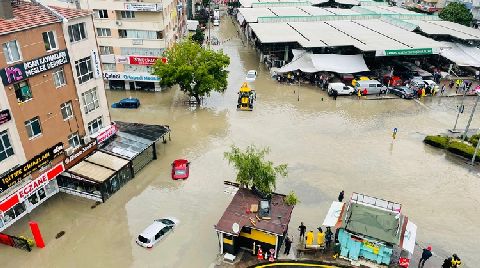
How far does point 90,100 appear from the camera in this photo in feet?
117

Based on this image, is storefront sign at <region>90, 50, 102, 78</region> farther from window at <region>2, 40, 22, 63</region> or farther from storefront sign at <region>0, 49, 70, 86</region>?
window at <region>2, 40, 22, 63</region>

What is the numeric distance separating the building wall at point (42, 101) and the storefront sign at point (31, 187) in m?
1.89

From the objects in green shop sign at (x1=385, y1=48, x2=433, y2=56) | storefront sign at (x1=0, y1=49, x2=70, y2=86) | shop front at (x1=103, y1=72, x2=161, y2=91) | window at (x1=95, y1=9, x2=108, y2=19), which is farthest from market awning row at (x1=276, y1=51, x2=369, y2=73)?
storefront sign at (x1=0, y1=49, x2=70, y2=86)

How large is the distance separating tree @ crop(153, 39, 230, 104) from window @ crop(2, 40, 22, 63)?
22.3m

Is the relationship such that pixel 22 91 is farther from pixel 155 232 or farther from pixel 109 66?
pixel 109 66

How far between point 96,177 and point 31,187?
4872 mm

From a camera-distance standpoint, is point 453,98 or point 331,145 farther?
point 453,98

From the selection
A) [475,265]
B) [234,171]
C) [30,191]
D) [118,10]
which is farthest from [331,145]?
[118,10]

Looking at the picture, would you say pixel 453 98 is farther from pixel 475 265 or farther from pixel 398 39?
pixel 475 265

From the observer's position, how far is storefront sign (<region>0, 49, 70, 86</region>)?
27344 mm

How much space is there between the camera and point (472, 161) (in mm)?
39875

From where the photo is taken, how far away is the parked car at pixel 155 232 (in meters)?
28.8

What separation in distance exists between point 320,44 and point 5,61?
48255 millimetres

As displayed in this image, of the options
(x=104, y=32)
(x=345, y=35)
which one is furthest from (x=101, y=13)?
(x=345, y=35)
